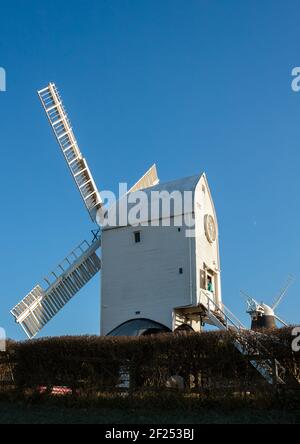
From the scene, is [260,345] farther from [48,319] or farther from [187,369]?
[48,319]

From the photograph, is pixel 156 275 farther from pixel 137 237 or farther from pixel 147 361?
pixel 147 361

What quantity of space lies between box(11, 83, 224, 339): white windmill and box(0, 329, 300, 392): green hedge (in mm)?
8569

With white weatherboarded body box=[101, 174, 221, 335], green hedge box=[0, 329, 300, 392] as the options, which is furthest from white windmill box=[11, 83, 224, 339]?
green hedge box=[0, 329, 300, 392]

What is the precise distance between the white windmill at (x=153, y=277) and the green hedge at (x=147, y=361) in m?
8.57

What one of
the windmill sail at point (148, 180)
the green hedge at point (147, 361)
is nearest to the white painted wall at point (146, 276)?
the windmill sail at point (148, 180)

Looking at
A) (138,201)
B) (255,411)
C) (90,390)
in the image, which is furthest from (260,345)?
(138,201)

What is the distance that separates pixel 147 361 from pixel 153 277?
32.8 ft

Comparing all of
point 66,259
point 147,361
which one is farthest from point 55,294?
point 147,361

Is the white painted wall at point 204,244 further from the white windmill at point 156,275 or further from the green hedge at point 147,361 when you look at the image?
the green hedge at point 147,361

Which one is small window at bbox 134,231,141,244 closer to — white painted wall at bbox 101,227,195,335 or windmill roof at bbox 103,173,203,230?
white painted wall at bbox 101,227,195,335

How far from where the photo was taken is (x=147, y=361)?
13.8 metres

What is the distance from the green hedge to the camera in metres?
12.6

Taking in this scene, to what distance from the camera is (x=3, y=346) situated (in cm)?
1593

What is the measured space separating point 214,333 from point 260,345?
1196 millimetres
